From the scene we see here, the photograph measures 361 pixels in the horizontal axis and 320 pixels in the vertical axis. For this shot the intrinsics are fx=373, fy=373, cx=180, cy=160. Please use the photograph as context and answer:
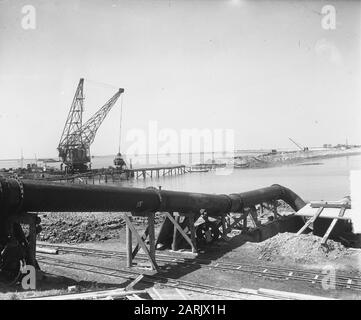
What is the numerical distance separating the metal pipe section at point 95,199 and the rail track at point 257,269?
1.87m

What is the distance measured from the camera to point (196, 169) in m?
101

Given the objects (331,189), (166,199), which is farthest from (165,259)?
(331,189)

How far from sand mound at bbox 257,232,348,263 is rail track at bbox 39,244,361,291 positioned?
1.14m

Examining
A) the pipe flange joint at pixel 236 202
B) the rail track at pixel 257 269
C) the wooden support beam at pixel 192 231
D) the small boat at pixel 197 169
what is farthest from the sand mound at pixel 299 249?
the small boat at pixel 197 169

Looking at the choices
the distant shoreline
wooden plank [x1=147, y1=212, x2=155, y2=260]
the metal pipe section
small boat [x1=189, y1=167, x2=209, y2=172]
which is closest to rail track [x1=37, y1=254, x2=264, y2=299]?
wooden plank [x1=147, y1=212, x2=155, y2=260]

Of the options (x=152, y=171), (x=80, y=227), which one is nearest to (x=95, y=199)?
(x=80, y=227)

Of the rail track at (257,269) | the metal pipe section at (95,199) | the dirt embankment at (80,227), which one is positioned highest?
the metal pipe section at (95,199)

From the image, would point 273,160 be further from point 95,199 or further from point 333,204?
point 95,199

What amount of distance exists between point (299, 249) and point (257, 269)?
2410 millimetres

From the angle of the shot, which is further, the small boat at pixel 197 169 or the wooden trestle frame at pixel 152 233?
the small boat at pixel 197 169

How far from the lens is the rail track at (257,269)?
1077 cm

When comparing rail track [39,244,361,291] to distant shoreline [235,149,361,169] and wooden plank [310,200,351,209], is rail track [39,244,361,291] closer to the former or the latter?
wooden plank [310,200,351,209]

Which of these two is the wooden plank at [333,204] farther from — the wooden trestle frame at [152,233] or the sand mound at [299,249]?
the wooden trestle frame at [152,233]
